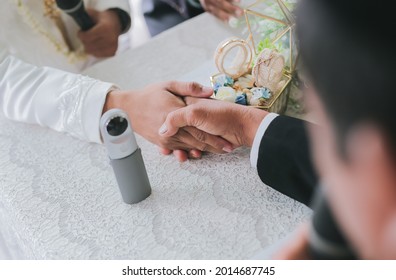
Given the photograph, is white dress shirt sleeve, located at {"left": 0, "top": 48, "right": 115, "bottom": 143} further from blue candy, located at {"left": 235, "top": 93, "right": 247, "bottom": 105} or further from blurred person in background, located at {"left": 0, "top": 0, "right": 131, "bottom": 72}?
blue candy, located at {"left": 235, "top": 93, "right": 247, "bottom": 105}

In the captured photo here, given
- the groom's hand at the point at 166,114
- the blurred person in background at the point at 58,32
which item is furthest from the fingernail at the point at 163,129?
the blurred person in background at the point at 58,32

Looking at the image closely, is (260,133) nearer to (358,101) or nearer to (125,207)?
(125,207)

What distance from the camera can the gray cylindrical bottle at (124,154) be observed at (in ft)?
2.19

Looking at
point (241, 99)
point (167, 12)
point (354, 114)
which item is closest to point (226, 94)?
point (241, 99)

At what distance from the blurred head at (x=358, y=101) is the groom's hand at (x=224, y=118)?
442mm

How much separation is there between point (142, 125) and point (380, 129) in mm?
607

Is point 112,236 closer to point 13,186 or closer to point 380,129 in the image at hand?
point 13,186

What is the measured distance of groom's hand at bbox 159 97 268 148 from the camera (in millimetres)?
744

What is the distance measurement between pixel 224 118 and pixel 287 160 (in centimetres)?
13

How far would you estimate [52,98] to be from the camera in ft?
2.97

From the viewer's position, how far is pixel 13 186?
2.70ft

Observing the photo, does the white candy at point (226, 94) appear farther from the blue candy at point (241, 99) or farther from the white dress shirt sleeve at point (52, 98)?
the white dress shirt sleeve at point (52, 98)

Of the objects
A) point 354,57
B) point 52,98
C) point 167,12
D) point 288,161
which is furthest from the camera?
point 167,12
